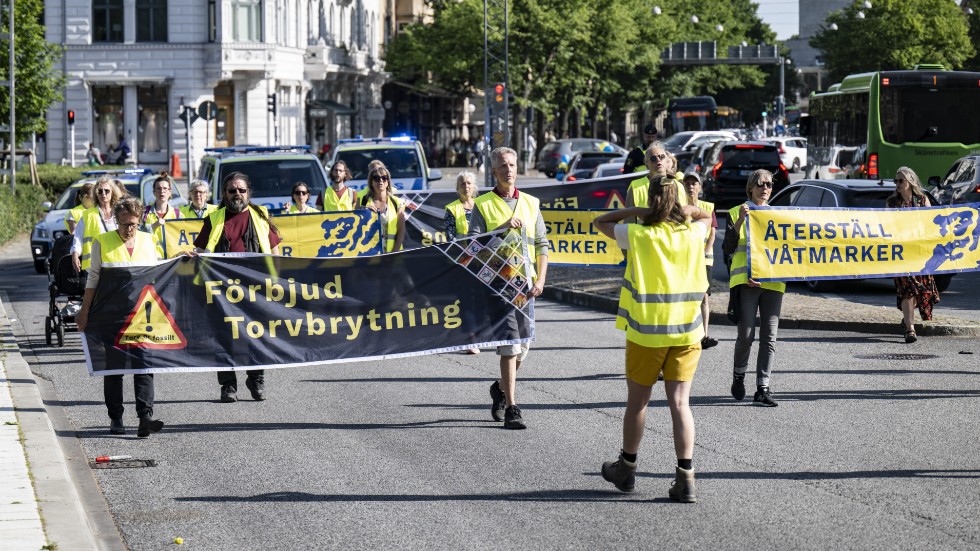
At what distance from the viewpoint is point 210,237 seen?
474 inches

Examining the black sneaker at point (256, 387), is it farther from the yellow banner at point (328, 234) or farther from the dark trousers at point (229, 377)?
the yellow banner at point (328, 234)

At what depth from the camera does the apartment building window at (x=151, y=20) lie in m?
64.0

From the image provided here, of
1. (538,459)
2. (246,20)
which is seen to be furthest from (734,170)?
(246,20)

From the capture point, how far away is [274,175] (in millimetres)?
23859

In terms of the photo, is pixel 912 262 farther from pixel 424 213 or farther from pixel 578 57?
pixel 578 57

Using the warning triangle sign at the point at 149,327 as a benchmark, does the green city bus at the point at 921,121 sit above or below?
above

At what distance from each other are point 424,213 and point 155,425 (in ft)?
28.1

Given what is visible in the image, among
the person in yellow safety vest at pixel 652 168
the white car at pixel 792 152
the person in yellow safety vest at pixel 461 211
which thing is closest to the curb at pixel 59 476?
the person in yellow safety vest at pixel 461 211

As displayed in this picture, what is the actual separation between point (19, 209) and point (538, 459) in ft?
87.4

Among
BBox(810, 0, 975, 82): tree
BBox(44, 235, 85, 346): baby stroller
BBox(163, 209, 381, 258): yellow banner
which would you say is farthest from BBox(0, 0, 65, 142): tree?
BBox(810, 0, 975, 82): tree

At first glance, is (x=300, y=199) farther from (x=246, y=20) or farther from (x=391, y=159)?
(x=246, y=20)

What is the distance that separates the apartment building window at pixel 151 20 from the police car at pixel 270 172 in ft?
136

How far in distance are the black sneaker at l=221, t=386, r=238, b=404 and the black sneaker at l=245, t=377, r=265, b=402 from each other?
13cm

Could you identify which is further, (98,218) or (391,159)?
(391,159)
